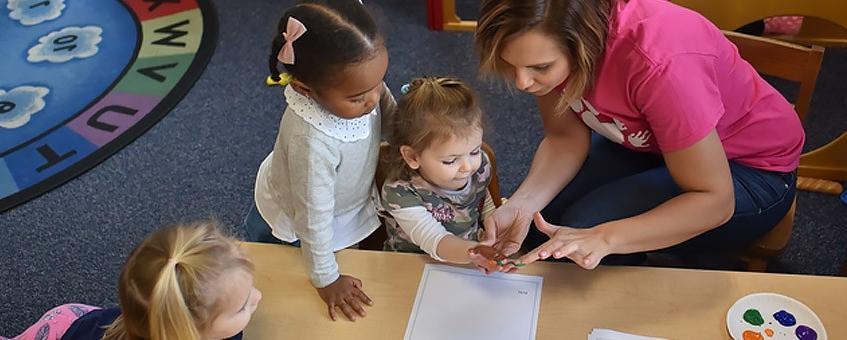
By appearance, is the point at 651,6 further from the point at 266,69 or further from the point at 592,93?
the point at 266,69

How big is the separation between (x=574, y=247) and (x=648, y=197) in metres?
0.31

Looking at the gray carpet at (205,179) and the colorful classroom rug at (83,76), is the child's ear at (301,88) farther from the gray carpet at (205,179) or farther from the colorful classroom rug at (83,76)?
the colorful classroom rug at (83,76)

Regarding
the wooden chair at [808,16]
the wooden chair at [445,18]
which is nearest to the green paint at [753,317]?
the wooden chair at [808,16]

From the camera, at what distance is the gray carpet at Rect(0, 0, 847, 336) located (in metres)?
1.75

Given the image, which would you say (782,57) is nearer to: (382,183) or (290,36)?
(382,183)

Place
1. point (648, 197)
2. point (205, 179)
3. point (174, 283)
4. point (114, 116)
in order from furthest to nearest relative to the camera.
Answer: point (114, 116), point (205, 179), point (648, 197), point (174, 283)

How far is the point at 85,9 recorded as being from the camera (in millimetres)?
2748

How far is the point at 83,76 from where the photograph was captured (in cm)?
242

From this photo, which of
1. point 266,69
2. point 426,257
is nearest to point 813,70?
point 426,257

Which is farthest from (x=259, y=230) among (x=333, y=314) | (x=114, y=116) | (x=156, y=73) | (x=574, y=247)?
(x=156, y=73)

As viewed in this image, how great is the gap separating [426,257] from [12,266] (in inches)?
47.0

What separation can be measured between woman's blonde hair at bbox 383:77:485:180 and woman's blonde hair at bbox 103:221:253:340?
344 millimetres

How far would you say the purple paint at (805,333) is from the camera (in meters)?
0.97

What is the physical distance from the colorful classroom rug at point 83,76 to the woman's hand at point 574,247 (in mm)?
1473
